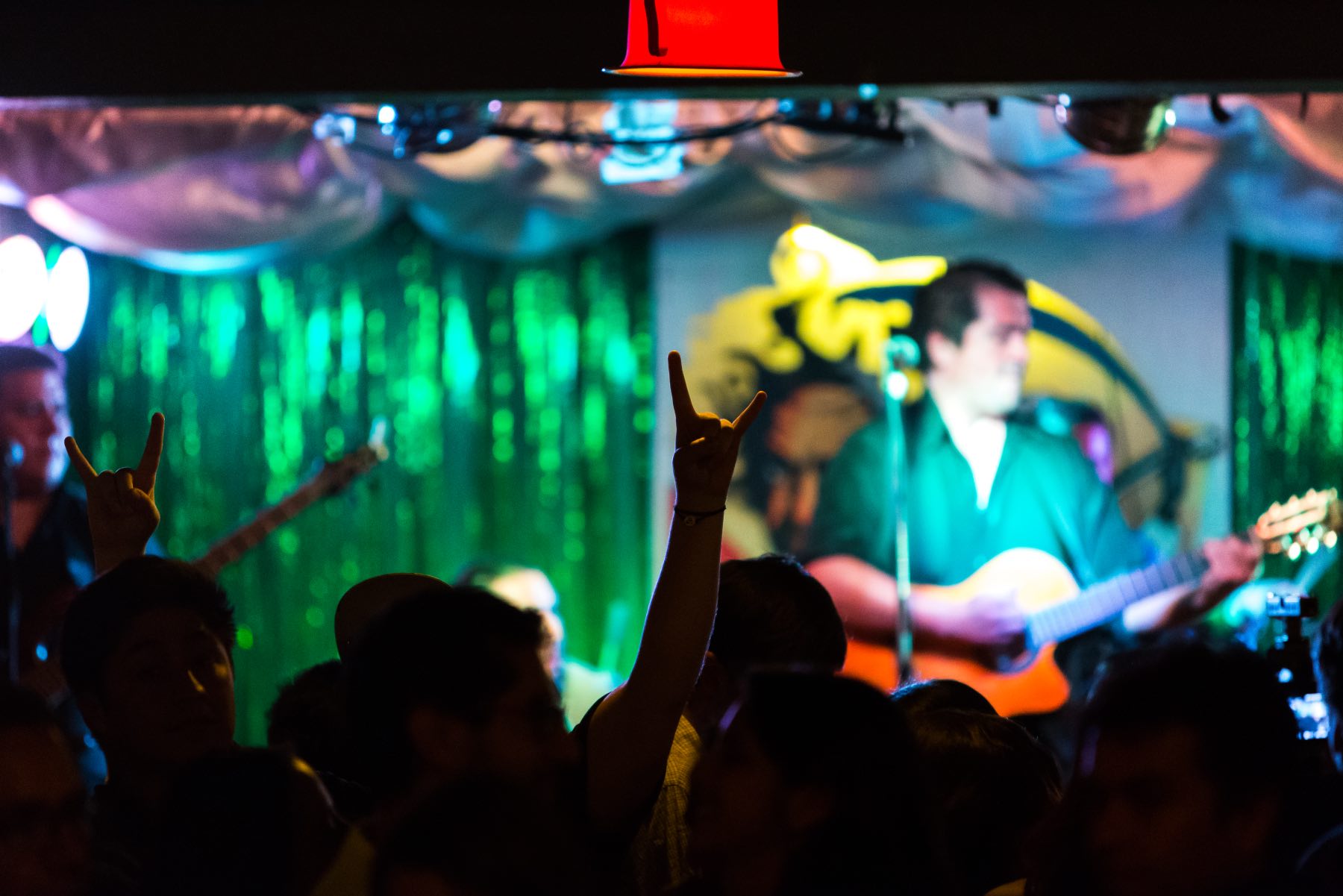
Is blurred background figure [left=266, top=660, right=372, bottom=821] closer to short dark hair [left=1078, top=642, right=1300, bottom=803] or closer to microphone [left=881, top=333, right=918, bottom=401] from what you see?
short dark hair [left=1078, top=642, right=1300, bottom=803]

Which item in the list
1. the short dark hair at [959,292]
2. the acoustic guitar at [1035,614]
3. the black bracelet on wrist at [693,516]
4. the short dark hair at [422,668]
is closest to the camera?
the short dark hair at [422,668]

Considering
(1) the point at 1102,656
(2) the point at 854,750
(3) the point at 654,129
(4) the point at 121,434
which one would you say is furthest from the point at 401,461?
(2) the point at 854,750

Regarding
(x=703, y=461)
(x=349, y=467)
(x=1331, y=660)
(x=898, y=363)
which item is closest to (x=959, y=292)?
(x=898, y=363)

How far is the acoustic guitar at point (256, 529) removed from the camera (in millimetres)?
5270

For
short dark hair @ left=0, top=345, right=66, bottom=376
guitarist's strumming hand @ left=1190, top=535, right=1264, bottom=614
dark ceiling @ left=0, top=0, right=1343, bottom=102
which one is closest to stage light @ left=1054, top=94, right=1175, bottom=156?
dark ceiling @ left=0, top=0, right=1343, bottom=102

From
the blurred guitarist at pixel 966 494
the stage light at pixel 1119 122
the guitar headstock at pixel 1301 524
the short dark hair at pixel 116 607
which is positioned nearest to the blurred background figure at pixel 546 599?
the blurred guitarist at pixel 966 494

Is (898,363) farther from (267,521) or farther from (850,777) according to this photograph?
(850,777)

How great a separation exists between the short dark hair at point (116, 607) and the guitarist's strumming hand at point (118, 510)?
290 millimetres

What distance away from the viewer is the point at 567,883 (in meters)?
1.26

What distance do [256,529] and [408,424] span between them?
0.77 metres

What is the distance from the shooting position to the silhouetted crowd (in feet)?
4.66

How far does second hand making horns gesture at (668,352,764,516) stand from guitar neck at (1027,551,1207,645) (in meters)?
4.08

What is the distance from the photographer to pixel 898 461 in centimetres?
573

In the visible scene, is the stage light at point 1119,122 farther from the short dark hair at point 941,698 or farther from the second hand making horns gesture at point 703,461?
the second hand making horns gesture at point 703,461
